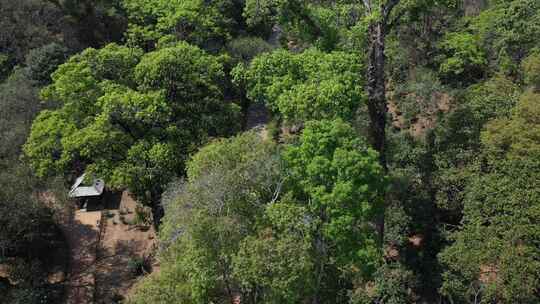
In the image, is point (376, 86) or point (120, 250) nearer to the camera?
point (376, 86)

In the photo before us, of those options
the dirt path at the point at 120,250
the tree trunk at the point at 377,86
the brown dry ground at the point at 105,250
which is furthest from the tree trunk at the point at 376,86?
the brown dry ground at the point at 105,250

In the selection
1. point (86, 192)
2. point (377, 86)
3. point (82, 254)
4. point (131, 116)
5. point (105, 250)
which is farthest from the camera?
point (86, 192)

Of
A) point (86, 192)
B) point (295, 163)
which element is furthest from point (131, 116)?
point (295, 163)

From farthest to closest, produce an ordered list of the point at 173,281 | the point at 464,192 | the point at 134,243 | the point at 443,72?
the point at 443,72
the point at 134,243
the point at 464,192
the point at 173,281

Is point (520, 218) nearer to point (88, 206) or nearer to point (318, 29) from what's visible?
point (318, 29)

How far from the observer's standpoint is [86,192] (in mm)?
26984

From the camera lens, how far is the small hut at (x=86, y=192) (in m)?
26.8

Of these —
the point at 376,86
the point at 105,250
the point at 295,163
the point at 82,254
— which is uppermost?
the point at 376,86

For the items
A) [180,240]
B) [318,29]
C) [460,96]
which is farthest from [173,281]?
[460,96]

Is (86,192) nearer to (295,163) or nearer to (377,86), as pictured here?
(295,163)

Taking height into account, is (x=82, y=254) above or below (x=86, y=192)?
below

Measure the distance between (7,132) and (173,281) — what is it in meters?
15.9

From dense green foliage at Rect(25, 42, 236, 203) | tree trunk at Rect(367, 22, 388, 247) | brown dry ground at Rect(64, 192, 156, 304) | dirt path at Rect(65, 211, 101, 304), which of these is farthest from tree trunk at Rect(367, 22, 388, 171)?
dirt path at Rect(65, 211, 101, 304)

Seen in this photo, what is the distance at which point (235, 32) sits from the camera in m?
37.1
